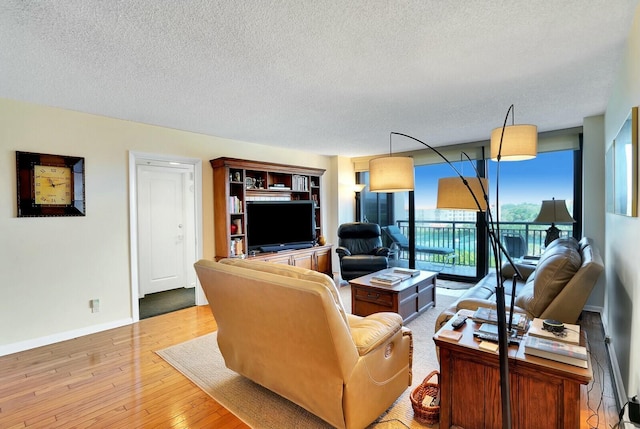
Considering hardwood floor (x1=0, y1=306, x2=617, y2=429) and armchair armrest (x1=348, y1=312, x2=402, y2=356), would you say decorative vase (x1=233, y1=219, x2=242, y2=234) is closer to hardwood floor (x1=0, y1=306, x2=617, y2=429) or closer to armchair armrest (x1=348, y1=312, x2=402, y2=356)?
hardwood floor (x1=0, y1=306, x2=617, y2=429)

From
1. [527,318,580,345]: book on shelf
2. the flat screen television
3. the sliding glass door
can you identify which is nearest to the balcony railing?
the sliding glass door

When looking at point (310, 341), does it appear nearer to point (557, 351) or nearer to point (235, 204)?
point (557, 351)

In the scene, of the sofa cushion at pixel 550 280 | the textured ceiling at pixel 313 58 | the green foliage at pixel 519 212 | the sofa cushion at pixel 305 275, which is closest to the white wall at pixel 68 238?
the textured ceiling at pixel 313 58

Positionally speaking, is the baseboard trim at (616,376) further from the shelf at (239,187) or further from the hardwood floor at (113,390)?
the shelf at (239,187)

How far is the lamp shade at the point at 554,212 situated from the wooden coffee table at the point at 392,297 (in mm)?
1646

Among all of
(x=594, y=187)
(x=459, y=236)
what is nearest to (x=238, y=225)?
(x=459, y=236)

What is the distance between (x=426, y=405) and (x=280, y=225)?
140 inches

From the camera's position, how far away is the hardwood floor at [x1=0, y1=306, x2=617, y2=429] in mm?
1992

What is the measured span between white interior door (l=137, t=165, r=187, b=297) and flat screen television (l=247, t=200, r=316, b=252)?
143cm

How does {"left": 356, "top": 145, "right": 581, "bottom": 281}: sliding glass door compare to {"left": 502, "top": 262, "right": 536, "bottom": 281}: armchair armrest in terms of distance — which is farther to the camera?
{"left": 356, "top": 145, "right": 581, "bottom": 281}: sliding glass door

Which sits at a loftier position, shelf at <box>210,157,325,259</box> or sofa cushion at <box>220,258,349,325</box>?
shelf at <box>210,157,325,259</box>

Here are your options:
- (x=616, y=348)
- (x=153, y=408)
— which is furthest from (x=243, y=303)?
(x=616, y=348)

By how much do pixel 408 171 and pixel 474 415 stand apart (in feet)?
5.82

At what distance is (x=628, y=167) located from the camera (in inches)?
70.1
